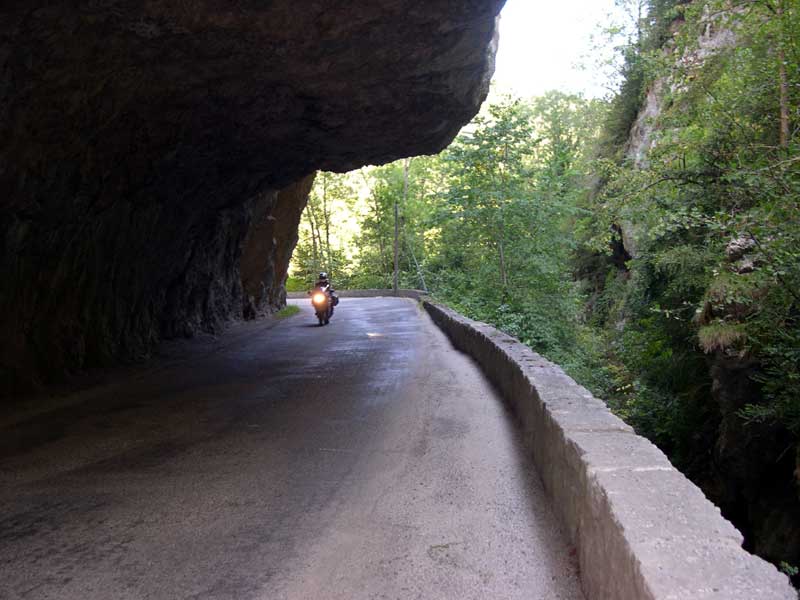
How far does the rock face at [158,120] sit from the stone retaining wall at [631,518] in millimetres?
6501

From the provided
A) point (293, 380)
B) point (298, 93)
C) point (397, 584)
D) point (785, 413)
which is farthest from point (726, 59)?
point (397, 584)

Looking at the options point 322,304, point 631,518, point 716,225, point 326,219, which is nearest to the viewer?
point 631,518

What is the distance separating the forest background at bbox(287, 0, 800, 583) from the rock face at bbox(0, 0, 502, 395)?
404 cm

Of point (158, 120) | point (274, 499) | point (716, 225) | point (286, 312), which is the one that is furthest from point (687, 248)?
point (286, 312)

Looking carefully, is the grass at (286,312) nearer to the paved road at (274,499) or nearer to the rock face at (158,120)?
the rock face at (158,120)

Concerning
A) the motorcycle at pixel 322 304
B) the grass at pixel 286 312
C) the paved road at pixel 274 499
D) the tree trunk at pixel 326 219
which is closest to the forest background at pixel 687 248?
the paved road at pixel 274 499

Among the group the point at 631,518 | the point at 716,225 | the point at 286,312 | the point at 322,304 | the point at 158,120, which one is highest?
the point at 158,120

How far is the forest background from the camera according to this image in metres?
9.45

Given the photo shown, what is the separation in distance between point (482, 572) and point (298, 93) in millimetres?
9866

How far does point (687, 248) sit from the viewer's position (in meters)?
13.4

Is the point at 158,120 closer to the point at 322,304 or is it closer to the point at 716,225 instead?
the point at 716,225

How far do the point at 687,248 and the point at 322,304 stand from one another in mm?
12975

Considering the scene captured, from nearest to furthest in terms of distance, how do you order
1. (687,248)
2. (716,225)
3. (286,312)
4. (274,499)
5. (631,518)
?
(631,518) < (274,499) < (716,225) < (687,248) < (286,312)

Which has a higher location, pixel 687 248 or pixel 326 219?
pixel 326 219
